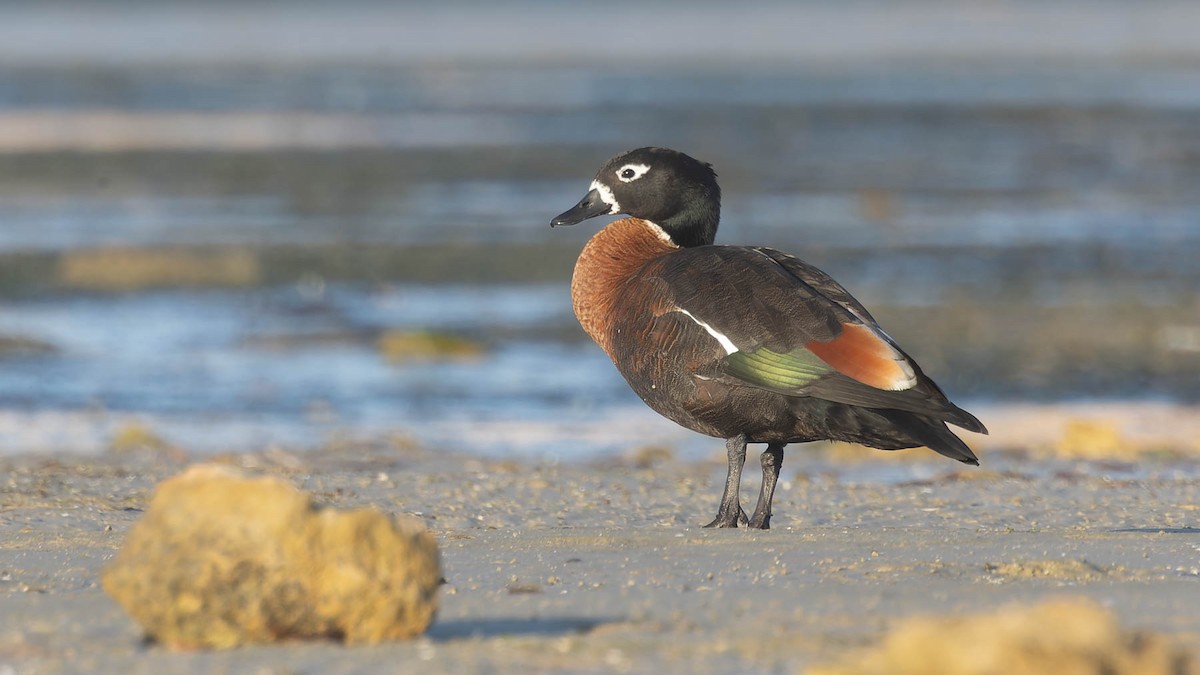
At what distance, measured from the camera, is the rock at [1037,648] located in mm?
4223

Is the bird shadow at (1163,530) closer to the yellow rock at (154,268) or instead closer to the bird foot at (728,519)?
the bird foot at (728,519)

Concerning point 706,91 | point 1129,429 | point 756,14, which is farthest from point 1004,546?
point 756,14

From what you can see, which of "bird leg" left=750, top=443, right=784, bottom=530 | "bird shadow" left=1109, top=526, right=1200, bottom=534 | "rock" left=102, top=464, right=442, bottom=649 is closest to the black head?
"bird leg" left=750, top=443, right=784, bottom=530

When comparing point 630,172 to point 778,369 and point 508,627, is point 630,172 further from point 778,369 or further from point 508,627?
point 508,627

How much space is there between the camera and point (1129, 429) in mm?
11938

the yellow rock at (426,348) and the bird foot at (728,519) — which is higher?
the bird foot at (728,519)

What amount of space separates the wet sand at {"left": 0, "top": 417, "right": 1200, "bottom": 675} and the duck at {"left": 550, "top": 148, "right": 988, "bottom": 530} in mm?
362

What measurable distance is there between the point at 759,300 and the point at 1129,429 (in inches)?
213

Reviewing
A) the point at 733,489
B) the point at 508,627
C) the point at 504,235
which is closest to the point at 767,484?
the point at 733,489

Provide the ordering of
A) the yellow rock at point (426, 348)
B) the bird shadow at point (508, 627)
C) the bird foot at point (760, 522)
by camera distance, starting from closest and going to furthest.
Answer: the bird shadow at point (508, 627) → the bird foot at point (760, 522) → the yellow rock at point (426, 348)

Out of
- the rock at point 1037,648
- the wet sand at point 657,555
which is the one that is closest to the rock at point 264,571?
the wet sand at point 657,555

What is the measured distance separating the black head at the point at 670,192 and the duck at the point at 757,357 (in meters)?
0.27

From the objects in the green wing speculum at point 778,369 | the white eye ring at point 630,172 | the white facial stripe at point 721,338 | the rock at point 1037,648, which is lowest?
the rock at point 1037,648

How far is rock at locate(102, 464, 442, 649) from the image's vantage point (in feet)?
16.3
